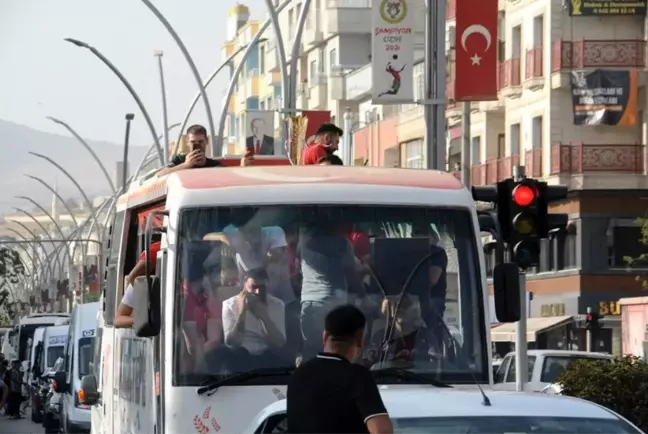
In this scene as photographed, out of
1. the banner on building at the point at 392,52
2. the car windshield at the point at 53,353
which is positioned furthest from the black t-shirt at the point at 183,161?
the car windshield at the point at 53,353

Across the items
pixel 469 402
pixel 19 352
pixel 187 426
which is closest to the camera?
pixel 469 402

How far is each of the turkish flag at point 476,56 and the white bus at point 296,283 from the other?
32.9 ft

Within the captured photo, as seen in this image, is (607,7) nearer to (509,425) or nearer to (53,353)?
(53,353)

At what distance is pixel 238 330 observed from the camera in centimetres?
1205

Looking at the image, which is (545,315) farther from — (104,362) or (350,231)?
(350,231)

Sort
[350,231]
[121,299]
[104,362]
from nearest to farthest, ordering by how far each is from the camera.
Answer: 1. [350,231]
2. [121,299]
3. [104,362]

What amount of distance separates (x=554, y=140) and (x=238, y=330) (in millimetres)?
44435

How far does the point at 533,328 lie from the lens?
5475 cm

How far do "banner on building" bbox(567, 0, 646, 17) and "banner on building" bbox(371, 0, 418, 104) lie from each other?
30.1 meters

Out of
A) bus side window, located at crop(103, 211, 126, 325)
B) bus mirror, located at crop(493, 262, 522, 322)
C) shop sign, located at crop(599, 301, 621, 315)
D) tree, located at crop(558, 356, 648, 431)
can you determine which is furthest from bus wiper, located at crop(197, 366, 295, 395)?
shop sign, located at crop(599, 301, 621, 315)

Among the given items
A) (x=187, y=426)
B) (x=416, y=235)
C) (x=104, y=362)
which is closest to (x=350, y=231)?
(x=416, y=235)

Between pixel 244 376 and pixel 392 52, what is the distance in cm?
1270

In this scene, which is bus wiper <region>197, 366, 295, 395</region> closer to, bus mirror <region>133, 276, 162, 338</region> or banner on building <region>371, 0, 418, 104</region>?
bus mirror <region>133, 276, 162, 338</region>

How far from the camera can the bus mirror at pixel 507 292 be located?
40.7 feet
